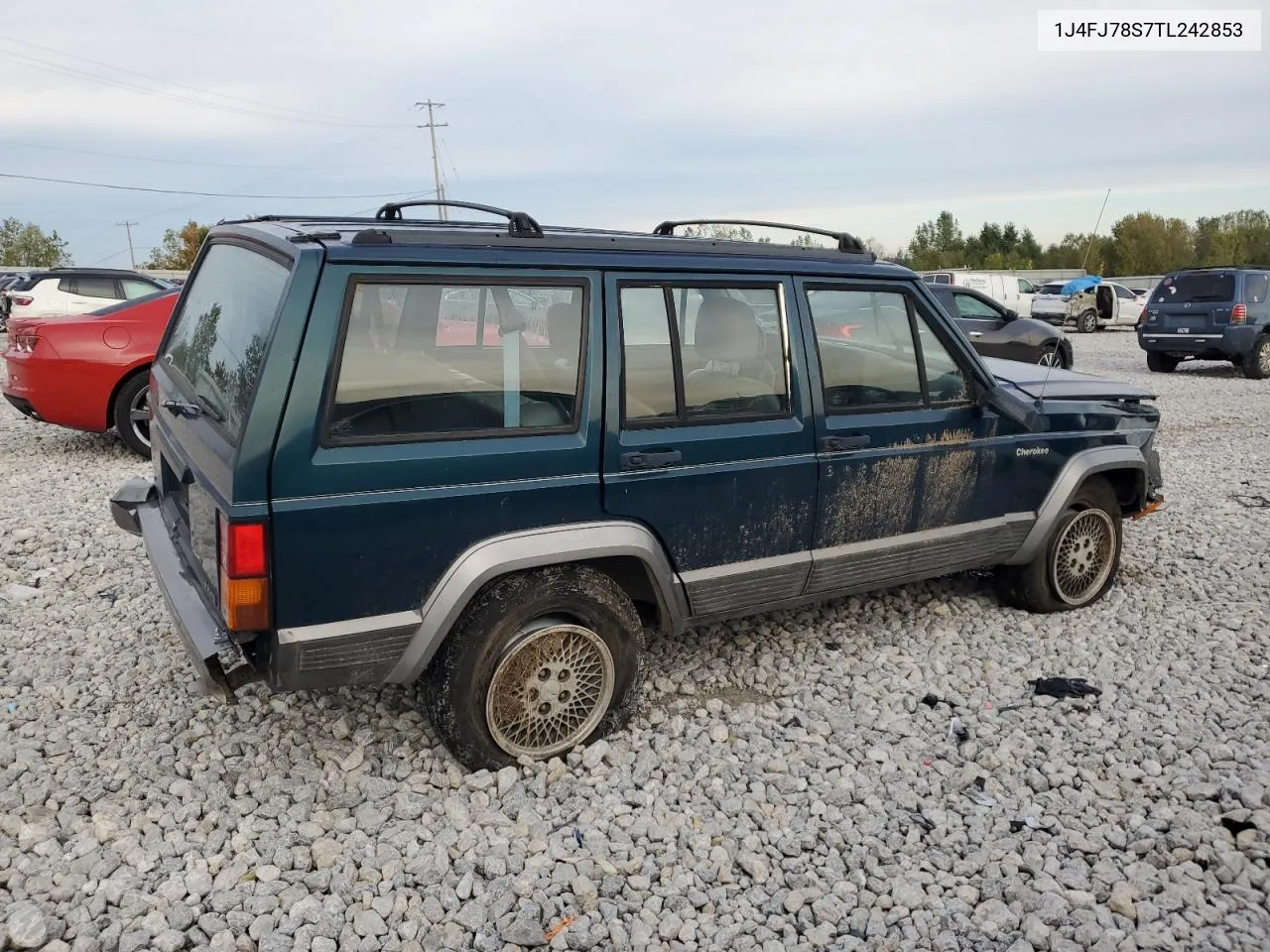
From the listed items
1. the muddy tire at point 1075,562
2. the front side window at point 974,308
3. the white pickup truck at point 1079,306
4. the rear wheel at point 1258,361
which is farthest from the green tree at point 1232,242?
the muddy tire at point 1075,562

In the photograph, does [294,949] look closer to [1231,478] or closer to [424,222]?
[424,222]

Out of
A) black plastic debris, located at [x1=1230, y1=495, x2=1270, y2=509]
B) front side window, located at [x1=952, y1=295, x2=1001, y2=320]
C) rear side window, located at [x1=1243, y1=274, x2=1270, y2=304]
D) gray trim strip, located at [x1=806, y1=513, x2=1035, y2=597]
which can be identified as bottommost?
black plastic debris, located at [x1=1230, y1=495, x2=1270, y2=509]

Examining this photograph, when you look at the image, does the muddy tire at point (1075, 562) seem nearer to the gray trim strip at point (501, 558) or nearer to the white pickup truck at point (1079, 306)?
the gray trim strip at point (501, 558)

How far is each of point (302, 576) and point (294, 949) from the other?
1.05 m

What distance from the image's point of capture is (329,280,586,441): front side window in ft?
9.86

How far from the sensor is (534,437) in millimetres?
3289

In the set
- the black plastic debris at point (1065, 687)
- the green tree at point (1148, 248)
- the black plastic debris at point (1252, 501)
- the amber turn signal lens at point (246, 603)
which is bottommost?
the black plastic debris at point (1065, 687)

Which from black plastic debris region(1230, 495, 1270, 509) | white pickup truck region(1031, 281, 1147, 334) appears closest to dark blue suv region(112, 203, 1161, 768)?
black plastic debris region(1230, 495, 1270, 509)

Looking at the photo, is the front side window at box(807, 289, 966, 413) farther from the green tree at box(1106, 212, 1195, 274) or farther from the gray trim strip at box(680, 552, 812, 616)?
the green tree at box(1106, 212, 1195, 274)

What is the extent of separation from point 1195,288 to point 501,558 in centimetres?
1618

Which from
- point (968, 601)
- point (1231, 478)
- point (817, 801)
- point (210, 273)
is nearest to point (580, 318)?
point (210, 273)

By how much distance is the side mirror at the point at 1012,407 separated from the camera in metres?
4.40

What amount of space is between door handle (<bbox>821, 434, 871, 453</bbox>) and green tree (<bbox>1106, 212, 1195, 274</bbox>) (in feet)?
223

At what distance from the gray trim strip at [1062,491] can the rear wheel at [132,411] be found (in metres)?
6.90
